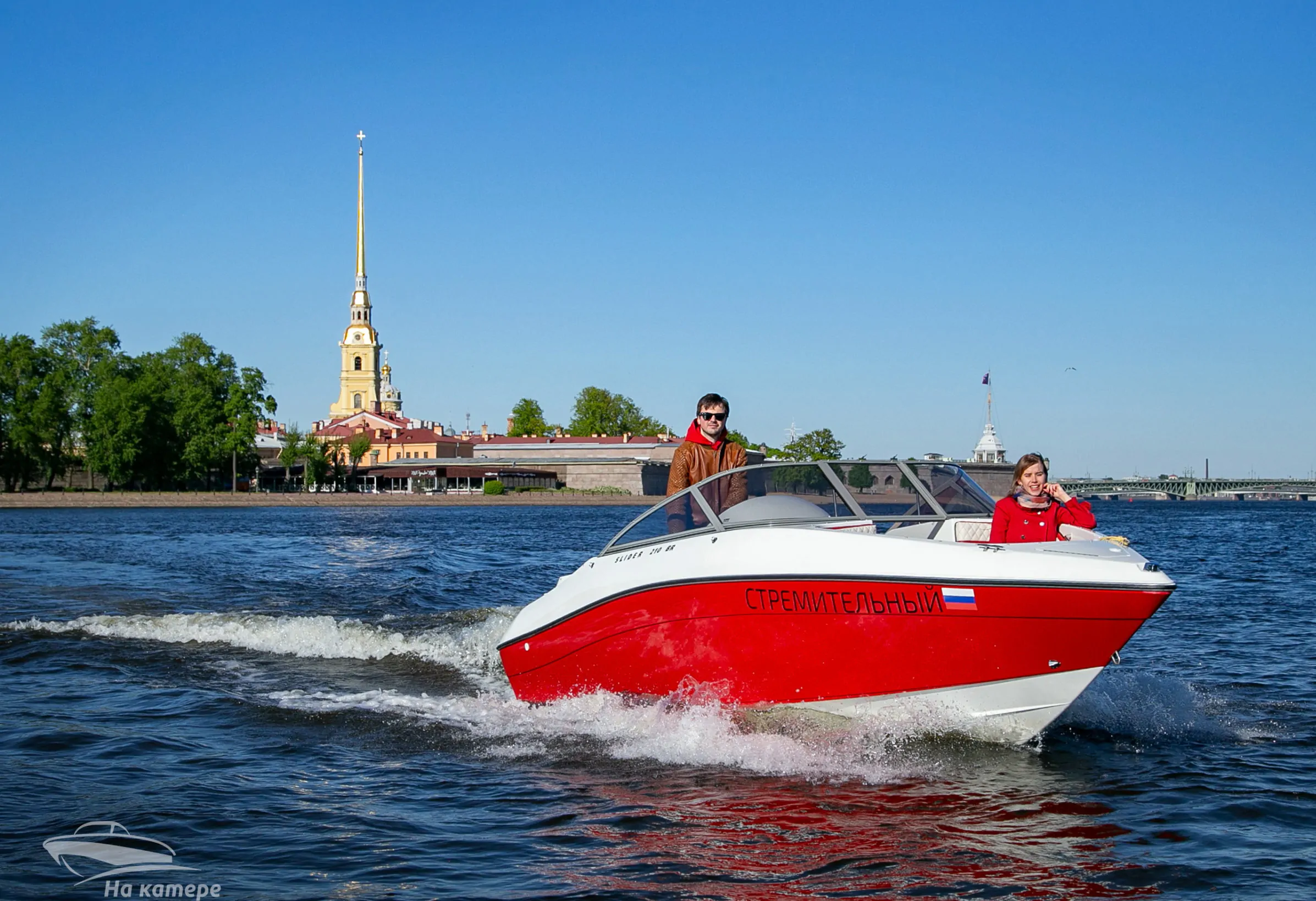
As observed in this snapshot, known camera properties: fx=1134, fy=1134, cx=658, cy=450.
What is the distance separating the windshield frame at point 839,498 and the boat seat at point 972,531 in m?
0.07

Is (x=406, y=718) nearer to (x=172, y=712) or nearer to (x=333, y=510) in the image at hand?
(x=172, y=712)

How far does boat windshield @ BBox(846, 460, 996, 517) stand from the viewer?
308 inches

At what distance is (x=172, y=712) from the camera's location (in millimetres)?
8969

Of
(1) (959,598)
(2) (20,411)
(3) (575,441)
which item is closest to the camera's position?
(1) (959,598)

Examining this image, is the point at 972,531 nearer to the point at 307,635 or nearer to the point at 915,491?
the point at 915,491

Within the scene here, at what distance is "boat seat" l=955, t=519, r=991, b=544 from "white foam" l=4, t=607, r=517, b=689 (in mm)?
5458

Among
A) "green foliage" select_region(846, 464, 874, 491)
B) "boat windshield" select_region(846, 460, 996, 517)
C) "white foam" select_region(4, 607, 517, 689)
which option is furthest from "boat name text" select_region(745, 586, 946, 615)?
"white foam" select_region(4, 607, 517, 689)

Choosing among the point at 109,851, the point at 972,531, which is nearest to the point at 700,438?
the point at 972,531

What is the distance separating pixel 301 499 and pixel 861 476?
3410 inches

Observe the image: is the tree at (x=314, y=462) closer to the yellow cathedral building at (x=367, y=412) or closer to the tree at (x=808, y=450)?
the yellow cathedral building at (x=367, y=412)

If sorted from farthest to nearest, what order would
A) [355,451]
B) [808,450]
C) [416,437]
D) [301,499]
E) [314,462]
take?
[416,437], [355,451], [314,462], [301,499], [808,450]

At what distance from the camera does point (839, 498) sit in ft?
25.7

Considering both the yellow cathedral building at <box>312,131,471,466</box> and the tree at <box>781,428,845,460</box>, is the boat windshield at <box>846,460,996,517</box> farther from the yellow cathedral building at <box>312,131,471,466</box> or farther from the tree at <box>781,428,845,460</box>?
the yellow cathedral building at <box>312,131,471,466</box>

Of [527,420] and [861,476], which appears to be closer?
[861,476]
